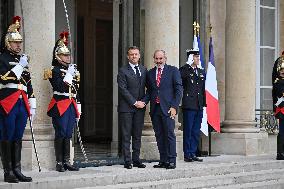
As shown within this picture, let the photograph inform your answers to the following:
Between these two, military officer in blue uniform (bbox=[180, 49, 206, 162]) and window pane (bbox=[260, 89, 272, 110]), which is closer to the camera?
military officer in blue uniform (bbox=[180, 49, 206, 162])

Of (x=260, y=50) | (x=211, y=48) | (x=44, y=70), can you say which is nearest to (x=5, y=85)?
(x=44, y=70)

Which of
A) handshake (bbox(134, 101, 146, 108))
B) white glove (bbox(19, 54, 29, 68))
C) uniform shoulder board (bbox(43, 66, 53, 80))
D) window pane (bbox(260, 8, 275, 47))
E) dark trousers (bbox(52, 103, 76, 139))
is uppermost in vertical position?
window pane (bbox(260, 8, 275, 47))

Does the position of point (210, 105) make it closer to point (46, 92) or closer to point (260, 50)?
point (260, 50)

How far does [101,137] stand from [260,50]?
176 inches

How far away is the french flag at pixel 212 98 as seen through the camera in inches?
502

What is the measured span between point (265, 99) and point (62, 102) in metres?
6.82

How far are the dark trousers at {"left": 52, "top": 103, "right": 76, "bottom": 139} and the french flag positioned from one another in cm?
370

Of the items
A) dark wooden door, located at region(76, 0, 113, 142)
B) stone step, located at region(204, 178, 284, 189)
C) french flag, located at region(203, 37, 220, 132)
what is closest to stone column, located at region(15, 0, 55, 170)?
stone step, located at region(204, 178, 284, 189)

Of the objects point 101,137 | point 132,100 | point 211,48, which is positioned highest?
point 211,48

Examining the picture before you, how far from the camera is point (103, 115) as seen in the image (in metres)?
17.4

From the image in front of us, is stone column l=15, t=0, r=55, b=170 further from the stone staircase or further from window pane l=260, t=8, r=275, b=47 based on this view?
window pane l=260, t=8, r=275, b=47

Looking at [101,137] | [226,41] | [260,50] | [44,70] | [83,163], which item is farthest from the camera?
[101,137]

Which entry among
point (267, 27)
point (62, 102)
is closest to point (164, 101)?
point (62, 102)

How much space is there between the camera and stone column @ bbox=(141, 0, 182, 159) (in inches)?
452
